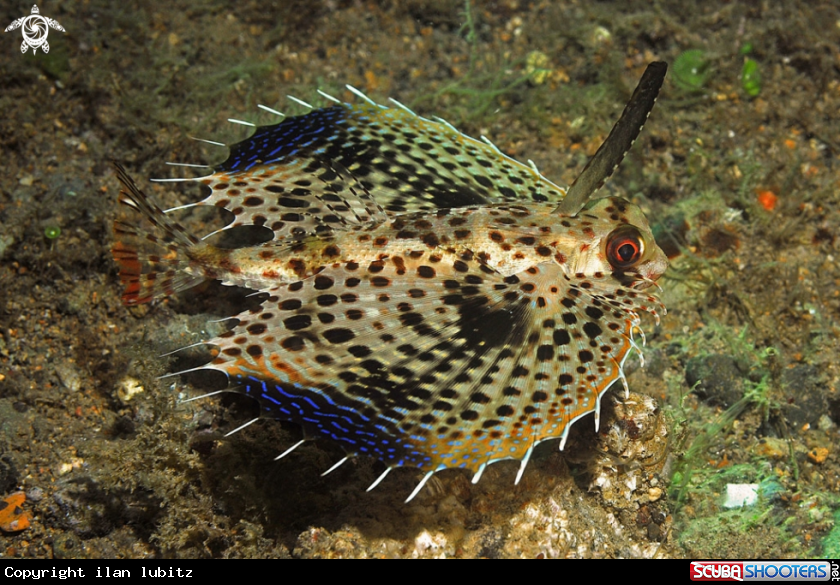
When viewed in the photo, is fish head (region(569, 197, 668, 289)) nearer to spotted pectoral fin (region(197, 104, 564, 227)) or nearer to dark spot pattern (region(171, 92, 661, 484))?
dark spot pattern (region(171, 92, 661, 484))

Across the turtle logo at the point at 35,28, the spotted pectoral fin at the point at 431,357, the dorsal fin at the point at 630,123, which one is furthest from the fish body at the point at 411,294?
the turtle logo at the point at 35,28

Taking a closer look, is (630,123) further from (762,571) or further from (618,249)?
(762,571)

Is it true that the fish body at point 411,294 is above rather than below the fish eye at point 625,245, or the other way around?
below

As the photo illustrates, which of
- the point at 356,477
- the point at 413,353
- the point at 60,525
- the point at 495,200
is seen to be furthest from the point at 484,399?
the point at 60,525

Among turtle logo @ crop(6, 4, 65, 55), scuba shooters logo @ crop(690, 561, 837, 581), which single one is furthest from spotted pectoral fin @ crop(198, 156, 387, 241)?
scuba shooters logo @ crop(690, 561, 837, 581)

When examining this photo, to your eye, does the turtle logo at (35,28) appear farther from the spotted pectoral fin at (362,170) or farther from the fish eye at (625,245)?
the fish eye at (625,245)

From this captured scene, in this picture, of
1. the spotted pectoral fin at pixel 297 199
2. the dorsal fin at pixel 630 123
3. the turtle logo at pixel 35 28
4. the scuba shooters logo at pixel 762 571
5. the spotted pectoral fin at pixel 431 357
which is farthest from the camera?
the turtle logo at pixel 35 28

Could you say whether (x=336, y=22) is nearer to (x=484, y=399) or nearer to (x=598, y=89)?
(x=598, y=89)
